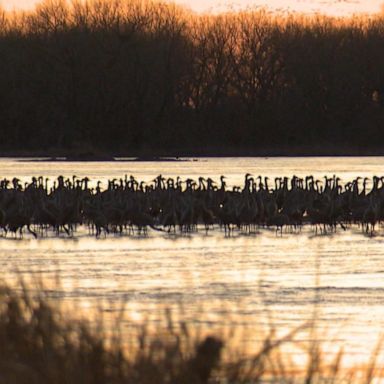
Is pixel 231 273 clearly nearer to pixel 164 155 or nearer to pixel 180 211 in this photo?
pixel 180 211

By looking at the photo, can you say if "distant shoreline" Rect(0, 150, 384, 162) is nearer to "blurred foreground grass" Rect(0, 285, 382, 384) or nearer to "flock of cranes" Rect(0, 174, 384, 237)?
"flock of cranes" Rect(0, 174, 384, 237)

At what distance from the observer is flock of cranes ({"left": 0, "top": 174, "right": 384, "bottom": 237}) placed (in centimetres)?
2162

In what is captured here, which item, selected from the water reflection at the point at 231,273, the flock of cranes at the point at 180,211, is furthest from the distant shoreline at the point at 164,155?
the water reflection at the point at 231,273

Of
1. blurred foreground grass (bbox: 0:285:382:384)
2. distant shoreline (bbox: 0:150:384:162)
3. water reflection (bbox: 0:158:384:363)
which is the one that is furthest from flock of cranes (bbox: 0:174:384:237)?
distant shoreline (bbox: 0:150:384:162)

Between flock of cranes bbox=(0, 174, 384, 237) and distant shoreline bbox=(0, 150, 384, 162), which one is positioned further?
distant shoreline bbox=(0, 150, 384, 162)

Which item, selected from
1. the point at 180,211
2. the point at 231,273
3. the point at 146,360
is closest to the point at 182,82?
the point at 180,211

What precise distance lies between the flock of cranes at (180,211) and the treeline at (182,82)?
42.5m

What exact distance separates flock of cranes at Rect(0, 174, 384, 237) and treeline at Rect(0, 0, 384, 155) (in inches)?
1673

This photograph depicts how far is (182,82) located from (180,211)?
152ft

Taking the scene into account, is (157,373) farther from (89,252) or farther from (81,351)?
(89,252)

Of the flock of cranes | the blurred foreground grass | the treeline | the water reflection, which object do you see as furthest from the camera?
the treeline

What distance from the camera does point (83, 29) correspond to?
65.7m

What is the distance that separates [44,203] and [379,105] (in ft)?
159

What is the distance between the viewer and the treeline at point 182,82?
218 feet
